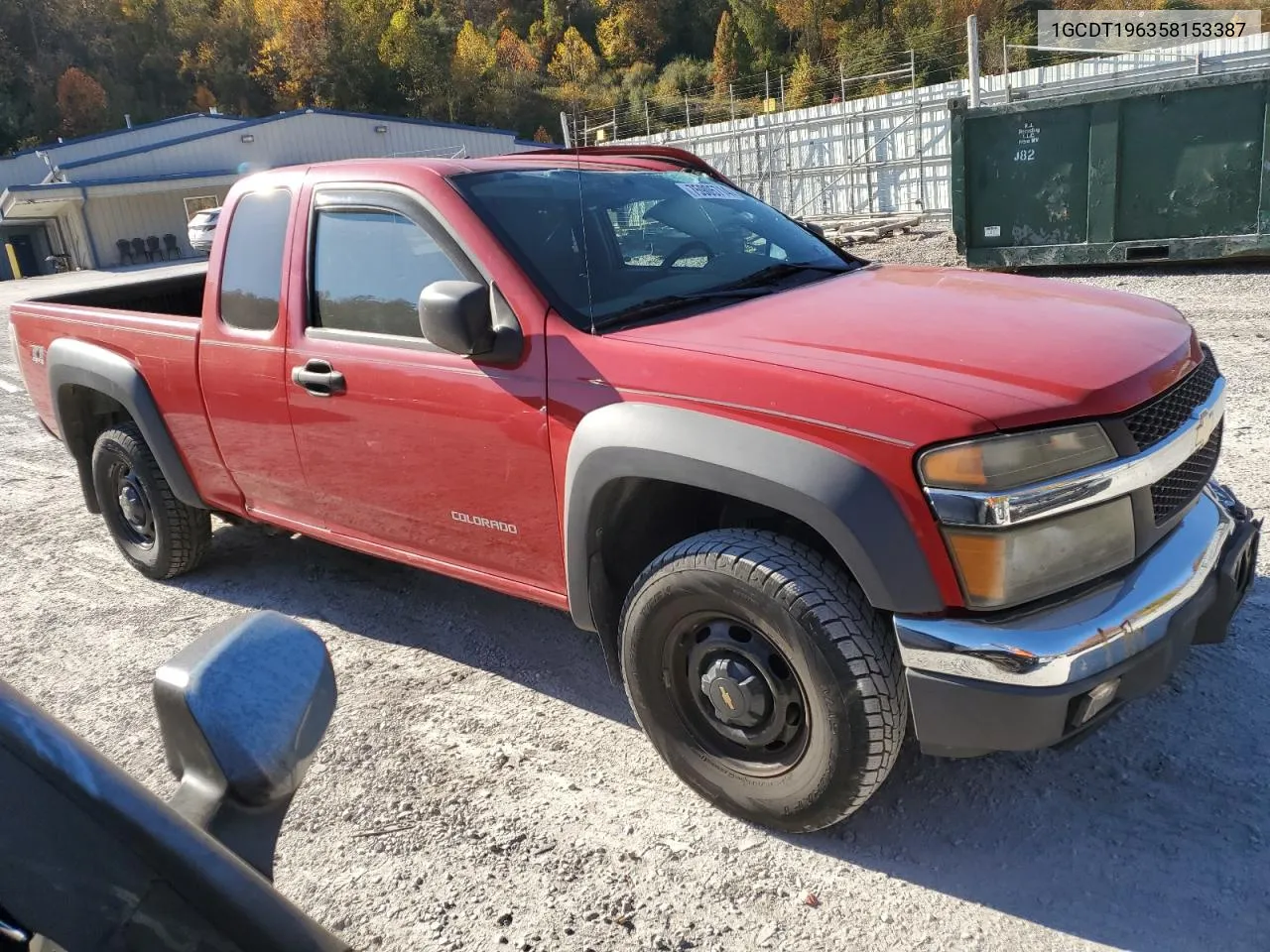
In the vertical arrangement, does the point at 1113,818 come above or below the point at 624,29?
below

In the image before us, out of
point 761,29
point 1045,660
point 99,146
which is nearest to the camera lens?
point 1045,660

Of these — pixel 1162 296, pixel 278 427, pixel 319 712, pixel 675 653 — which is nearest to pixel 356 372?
pixel 278 427

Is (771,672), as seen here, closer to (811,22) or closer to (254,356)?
(254,356)

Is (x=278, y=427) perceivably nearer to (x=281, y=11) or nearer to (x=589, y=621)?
(x=589, y=621)

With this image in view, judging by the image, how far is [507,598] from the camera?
4.34m

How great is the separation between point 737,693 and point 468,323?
4.08 feet

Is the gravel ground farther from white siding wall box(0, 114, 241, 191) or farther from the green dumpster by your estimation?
white siding wall box(0, 114, 241, 191)

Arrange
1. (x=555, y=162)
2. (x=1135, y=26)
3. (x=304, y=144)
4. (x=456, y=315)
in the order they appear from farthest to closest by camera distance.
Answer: (x=304, y=144) < (x=1135, y=26) < (x=555, y=162) < (x=456, y=315)

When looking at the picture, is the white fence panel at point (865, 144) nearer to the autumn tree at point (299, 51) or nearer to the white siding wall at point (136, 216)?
the white siding wall at point (136, 216)

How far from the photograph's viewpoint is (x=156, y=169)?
37469 mm

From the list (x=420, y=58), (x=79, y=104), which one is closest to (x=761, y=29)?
(x=420, y=58)

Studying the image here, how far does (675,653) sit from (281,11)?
3066 inches

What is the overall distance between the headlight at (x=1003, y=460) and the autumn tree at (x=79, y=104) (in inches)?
3098

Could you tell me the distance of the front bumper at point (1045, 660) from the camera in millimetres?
2219
